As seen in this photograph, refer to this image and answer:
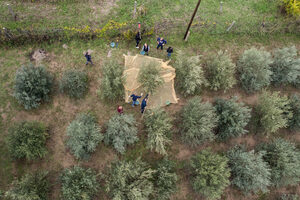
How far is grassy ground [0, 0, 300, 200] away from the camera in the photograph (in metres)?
12.5

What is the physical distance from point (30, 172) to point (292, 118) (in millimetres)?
18895

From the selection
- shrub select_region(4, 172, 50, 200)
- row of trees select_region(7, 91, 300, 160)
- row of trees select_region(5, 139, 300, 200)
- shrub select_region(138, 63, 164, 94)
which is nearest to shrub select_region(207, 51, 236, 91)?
row of trees select_region(7, 91, 300, 160)

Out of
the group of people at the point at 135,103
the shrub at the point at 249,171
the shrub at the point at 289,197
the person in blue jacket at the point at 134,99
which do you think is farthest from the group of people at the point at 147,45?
the shrub at the point at 289,197

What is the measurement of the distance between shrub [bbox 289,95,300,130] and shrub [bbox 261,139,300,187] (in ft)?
5.91

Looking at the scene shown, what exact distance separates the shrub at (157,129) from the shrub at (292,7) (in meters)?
14.9

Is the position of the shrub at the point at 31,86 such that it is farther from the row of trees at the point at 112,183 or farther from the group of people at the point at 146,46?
the row of trees at the point at 112,183

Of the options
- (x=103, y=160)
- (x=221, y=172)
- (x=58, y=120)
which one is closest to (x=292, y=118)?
(x=221, y=172)

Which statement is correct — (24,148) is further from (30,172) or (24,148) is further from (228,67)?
(228,67)

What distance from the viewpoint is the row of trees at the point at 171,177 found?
10.6 meters

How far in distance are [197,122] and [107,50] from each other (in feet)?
29.7

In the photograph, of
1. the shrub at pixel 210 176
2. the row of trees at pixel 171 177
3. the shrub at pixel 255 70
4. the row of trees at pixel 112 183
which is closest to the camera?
the row of trees at pixel 112 183

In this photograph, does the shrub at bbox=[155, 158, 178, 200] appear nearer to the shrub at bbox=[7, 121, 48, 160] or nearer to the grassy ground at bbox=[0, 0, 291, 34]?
the shrub at bbox=[7, 121, 48, 160]

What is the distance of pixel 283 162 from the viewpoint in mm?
11750

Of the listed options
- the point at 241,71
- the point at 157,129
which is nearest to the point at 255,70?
the point at 241,71
